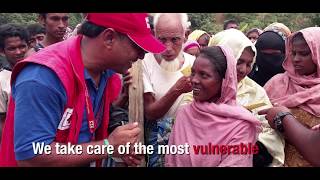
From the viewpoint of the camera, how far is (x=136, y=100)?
1.91m

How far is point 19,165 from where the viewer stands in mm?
1554

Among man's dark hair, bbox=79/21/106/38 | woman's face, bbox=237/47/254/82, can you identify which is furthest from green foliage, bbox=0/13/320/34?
man's dark hair, bbox=79/21/106/38

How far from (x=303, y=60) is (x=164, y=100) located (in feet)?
2.55

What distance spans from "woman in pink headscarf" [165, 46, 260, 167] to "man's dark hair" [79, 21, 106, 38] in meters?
0.54

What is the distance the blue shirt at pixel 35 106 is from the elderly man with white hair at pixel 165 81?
22.9 inches

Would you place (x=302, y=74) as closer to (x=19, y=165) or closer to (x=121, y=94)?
(x=121, y=94)

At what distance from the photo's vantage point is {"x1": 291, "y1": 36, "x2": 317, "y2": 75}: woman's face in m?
2.08

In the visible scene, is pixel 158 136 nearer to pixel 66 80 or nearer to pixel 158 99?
pixel 158 99

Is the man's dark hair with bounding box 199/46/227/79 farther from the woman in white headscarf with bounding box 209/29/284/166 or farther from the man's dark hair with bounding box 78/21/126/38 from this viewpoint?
the man's dark hair with bounding box 78/21/126/38

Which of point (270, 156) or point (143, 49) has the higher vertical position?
point (143, 49)
